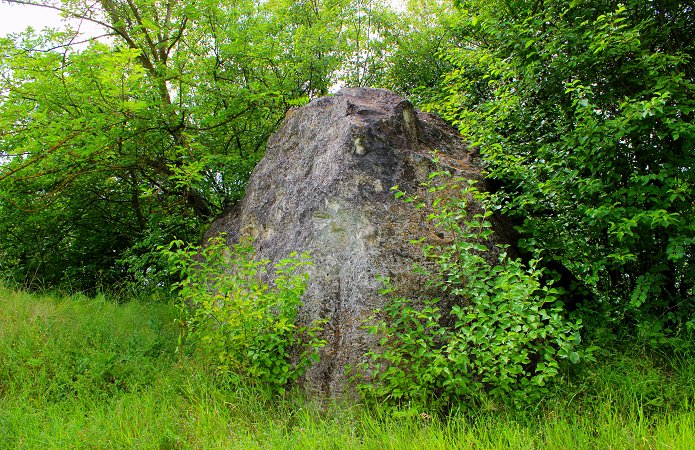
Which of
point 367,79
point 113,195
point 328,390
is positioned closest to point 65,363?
point 328,390

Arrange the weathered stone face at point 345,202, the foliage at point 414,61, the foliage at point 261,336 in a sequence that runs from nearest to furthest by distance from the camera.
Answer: the foliage at point 261,336
the weathered stone face at point 345,202
the foliage at point 414,61

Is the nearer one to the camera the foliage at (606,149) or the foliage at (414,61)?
the foliage at (606,149)

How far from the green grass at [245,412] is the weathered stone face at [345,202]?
0.59 meters

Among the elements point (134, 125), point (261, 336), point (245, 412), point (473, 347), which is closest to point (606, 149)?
point (473, 347)

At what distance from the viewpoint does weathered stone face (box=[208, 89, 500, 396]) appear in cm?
417

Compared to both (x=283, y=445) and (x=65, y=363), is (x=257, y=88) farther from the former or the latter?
(x=283, y=445)

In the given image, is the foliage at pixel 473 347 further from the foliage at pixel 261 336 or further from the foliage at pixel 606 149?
the foliage at pixel 606 149

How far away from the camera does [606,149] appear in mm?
4367

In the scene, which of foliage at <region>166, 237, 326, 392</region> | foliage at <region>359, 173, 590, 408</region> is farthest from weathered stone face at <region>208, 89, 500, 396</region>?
foliage at <region>359, 173, 590, 408</region>

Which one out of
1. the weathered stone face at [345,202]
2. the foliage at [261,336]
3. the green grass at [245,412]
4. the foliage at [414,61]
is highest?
the foliage at [414,61]

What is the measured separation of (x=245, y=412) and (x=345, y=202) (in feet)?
6.42

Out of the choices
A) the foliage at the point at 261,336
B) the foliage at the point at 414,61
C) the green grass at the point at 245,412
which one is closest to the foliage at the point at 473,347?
the green grass at the point at 245,412

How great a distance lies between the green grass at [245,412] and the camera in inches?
123

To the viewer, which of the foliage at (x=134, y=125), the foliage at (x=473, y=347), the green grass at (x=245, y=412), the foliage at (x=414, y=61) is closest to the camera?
the green grass at (x=245, y=412)
